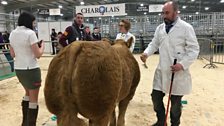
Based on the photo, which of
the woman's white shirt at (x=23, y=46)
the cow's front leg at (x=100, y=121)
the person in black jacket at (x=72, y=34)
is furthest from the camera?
the person in black jacket at (x=72, y=34)

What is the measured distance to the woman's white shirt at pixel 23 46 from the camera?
2.98 metres

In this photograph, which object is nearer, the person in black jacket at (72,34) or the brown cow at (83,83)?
the brown cow at (83,83)

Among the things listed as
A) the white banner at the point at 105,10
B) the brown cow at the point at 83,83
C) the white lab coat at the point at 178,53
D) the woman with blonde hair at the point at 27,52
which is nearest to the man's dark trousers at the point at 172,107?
the white lab coat at the point at 178,53

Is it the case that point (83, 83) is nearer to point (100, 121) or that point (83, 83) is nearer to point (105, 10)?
point (100, 121)

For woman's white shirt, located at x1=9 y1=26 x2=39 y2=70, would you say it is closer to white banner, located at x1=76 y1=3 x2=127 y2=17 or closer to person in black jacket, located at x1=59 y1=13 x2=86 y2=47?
person in black jacket, located at x1=59 y1=13 x2=86 y2=47

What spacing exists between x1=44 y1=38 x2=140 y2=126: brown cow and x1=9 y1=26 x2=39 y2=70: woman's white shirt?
1071 mm

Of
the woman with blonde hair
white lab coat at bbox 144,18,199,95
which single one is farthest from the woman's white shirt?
white lab coat at bbox 144,18,199,95

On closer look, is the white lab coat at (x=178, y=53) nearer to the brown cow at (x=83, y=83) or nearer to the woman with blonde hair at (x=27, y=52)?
the brown cow at (x=83, y=83)

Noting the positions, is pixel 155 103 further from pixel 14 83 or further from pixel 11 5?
pixel 11 5

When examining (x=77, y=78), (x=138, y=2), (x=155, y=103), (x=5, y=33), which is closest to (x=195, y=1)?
(x=138, y=2)

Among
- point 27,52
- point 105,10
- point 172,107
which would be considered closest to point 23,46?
point 27,52

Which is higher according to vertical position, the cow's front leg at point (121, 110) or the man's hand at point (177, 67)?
the man's hand at point (177, 67)

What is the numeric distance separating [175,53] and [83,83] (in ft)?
5.78

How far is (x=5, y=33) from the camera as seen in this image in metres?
11.4
